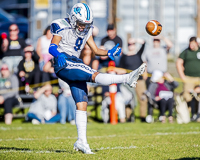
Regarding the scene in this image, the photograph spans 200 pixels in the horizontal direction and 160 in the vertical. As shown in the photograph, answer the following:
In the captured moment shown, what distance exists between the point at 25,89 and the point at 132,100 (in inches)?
112

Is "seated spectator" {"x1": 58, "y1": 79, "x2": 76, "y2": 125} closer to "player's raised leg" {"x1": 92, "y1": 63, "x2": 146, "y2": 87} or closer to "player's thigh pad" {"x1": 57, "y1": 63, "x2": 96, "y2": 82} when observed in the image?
"player's thigh pad" {"x1": 57, "y1": 63, "x2": 96, "y2": 82}

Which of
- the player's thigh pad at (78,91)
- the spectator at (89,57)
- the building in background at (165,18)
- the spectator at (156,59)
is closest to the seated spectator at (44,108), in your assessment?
the spectator at (89,57)

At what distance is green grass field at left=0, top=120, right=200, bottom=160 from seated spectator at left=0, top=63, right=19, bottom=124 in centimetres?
215

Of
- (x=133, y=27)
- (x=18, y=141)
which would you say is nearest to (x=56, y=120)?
(x=18, y=141)

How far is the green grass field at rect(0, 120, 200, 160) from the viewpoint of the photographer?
5.92 m

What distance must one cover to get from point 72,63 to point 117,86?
579 cm

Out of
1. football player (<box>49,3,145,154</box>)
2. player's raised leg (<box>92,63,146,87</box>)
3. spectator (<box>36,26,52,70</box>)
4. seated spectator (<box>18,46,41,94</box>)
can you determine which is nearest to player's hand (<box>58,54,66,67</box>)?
football player (<box>49,3,145,154</box>)

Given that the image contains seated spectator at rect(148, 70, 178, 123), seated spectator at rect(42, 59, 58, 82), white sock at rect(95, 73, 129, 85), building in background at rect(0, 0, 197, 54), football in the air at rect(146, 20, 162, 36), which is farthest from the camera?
building in background at rect(0, 0, 197, 54)

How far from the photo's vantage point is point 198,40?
495 inches

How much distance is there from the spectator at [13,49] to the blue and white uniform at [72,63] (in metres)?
6.70

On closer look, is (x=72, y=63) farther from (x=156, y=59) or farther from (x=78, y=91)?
(x=156, y=59)

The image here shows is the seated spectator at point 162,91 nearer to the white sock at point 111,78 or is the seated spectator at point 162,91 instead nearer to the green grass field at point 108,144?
the green grass field at point 108,144

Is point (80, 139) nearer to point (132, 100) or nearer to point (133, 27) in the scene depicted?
point (132, 100)

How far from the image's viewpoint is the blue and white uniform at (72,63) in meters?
6.24
